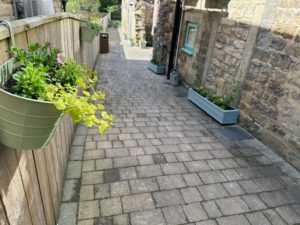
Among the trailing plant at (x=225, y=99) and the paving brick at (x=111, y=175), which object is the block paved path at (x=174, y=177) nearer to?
the paving brick at (x=111, y=175)

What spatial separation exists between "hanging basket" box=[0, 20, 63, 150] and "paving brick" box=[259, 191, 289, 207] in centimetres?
255

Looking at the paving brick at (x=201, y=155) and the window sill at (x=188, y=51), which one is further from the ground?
the window sill at (x=188, y=51)

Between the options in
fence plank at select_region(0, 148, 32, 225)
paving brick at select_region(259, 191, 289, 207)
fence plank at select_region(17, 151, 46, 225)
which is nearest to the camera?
fence plank at select_region(0, 148, 32, 225)

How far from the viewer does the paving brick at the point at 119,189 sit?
2445mm

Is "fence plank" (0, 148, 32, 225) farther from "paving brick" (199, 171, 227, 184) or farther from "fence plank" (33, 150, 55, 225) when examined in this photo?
"paving brick" (199, 171, 227, 184)

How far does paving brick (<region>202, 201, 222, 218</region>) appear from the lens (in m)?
2.29

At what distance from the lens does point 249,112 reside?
158 inches

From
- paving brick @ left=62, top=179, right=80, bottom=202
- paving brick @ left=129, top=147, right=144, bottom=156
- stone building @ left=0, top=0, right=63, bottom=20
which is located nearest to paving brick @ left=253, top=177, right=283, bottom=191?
paving brick @ left=129, top=147, right=144, bottom=156

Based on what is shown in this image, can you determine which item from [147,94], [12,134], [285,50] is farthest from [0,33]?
[147,94]

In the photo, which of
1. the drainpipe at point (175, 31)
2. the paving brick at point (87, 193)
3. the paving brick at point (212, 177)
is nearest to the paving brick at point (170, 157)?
the paving brick at point (212, 177)

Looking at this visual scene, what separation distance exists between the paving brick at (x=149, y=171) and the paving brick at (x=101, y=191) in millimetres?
457

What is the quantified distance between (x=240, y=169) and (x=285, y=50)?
1.87m

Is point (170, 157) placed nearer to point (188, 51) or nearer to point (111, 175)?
point (111, 175)

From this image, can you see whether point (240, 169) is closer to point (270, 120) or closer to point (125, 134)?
point (270, 120)
